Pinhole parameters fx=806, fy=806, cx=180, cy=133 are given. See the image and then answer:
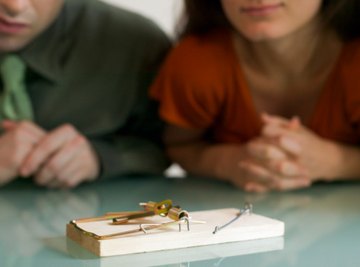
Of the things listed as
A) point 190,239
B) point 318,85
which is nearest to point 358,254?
point 190,239

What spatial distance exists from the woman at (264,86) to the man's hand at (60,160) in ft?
0.39

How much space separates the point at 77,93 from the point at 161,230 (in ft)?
1.39

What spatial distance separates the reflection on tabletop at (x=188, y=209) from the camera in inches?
24.1

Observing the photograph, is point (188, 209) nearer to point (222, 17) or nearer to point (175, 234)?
point (175, 234)

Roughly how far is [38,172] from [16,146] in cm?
4

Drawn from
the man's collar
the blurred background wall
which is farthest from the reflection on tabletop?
the blurred background wall

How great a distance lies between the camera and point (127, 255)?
602 millimetres

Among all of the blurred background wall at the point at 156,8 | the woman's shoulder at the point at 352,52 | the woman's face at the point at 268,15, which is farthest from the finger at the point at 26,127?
the blurred background wall at the point at 156,8

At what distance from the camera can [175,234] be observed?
62 cm

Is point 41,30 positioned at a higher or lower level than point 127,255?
higher

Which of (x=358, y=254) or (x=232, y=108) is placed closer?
(x=358, y=254)

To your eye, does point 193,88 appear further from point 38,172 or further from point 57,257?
point 57,257

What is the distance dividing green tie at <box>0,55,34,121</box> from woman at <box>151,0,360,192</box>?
16cm

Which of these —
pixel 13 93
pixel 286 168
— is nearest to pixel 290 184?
pixel 286 168
